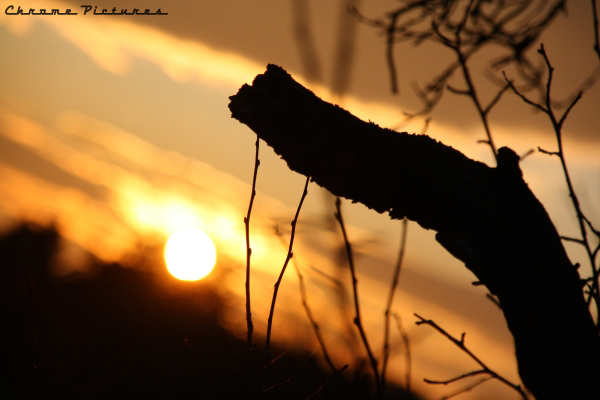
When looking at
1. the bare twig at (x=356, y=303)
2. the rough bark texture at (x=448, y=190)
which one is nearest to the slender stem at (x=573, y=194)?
the rough bark texture at (x=448, y=190)

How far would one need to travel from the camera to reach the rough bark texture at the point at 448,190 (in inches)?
70.0

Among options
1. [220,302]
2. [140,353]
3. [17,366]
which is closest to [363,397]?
[17,366]

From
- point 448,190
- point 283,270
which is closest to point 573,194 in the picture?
point 448,190

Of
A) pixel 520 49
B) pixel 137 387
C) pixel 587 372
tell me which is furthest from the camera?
pixel 137 387

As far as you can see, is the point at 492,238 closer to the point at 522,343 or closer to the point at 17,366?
the point at 522,343

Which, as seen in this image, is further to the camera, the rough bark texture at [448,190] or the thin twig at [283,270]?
the rough bark texture at [448,190]

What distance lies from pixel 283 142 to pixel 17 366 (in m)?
2.74

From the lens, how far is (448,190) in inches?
73.6

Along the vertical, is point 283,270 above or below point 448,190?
below

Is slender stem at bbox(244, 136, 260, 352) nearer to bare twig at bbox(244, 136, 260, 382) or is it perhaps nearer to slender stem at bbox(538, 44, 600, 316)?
bare twig at bbox(244, 136, 260, 382)

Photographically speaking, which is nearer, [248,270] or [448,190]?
[248,270]

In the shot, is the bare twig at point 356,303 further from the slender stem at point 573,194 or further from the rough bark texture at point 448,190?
the slender stem at point 573,194

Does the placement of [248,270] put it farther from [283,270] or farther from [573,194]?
[573,194]

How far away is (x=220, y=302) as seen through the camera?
23.0m
